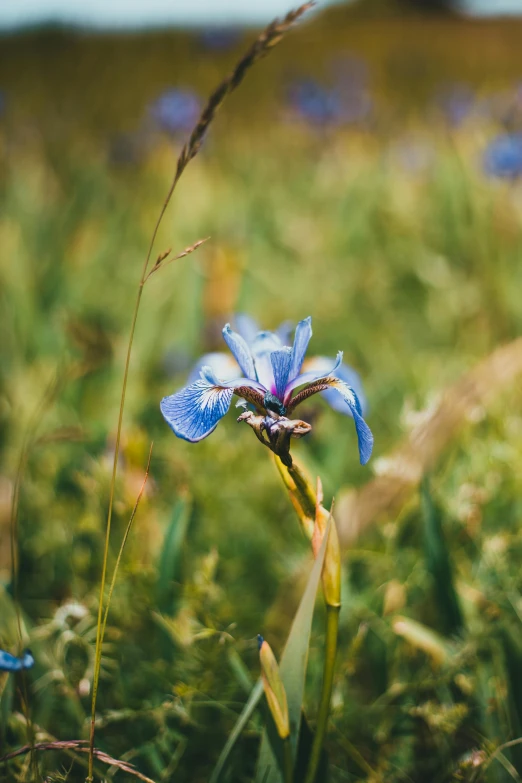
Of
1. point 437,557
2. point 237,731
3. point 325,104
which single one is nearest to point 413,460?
point 437,557

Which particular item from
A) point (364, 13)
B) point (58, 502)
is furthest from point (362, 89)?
point (364, 13)

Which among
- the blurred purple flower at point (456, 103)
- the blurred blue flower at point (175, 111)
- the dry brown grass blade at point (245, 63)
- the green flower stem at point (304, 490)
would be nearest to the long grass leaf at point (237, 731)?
the green flower stem at point (304, 490)

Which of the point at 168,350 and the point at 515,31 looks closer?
the point at 168,350

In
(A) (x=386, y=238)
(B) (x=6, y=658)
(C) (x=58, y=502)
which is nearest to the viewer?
(B) (x=6, y=658)

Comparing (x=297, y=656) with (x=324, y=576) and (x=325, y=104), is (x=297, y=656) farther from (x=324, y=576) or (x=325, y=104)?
(x=325, y=104)

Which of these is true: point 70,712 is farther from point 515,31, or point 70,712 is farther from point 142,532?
point 515,31

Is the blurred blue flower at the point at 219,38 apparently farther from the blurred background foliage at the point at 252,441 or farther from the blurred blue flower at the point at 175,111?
the blurred blue flower at the point at 175,111

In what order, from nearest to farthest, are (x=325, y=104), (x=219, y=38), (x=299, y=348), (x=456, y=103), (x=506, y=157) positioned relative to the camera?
(x=299, y=348), (x=506, y=157), (x=325, y=104), (x=456, y=103), (x=219, y=38)
